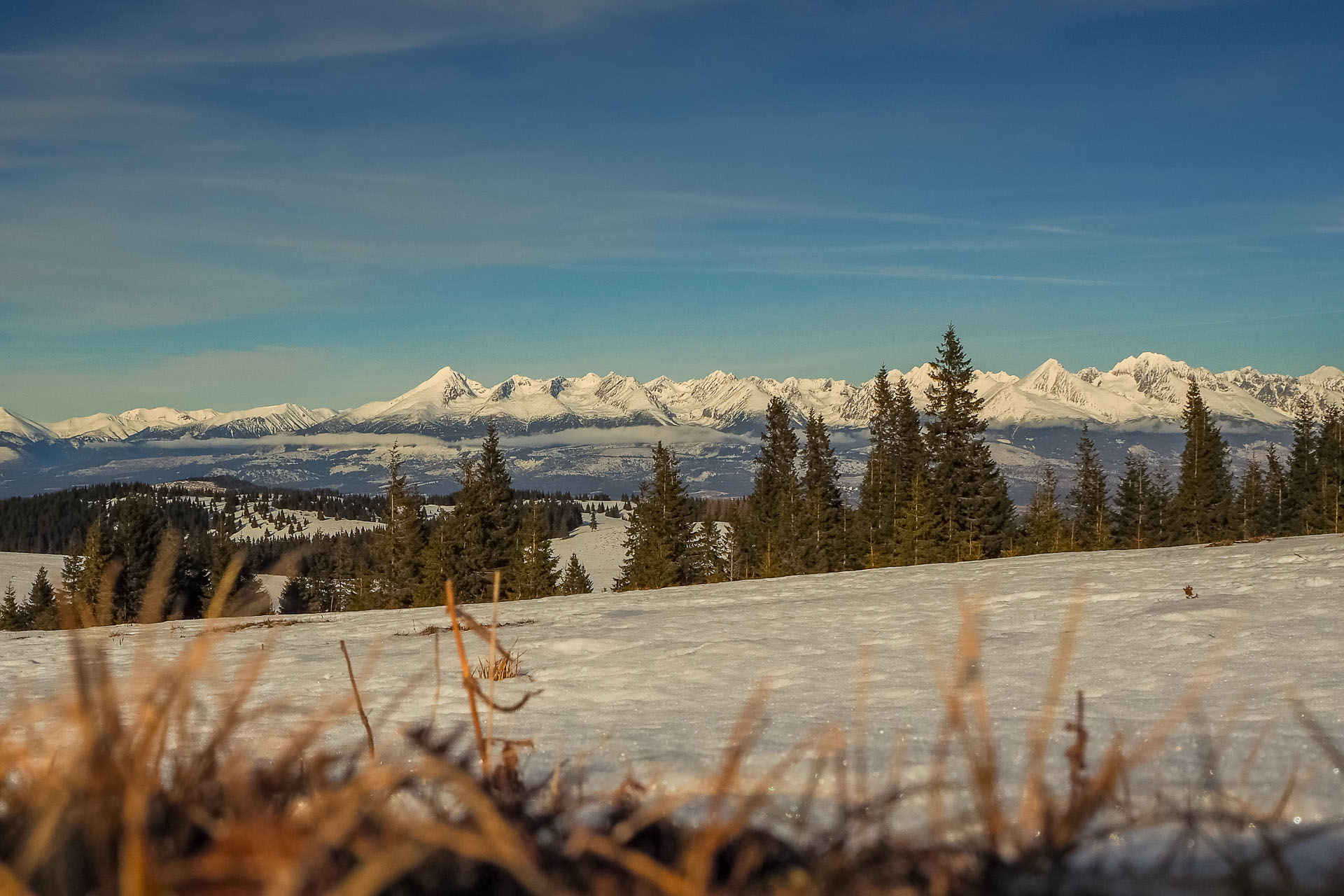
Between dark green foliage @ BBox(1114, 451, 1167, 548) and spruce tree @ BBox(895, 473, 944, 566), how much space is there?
31.7m

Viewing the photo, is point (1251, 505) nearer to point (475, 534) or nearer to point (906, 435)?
point (906, 435)

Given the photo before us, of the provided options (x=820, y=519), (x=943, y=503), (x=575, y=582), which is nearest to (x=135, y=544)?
(x=575, y=582)

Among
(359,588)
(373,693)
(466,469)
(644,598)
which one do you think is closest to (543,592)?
(466,469)

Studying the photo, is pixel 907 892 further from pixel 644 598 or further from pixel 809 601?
pixel 644 598

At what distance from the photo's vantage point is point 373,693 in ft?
16.5

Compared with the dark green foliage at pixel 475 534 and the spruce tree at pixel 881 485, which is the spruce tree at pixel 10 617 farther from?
the spruce tree at pixel 881 485

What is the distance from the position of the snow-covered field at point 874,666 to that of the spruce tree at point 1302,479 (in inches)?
2370

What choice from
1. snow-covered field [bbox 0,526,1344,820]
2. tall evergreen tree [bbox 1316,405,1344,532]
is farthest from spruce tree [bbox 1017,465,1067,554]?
snow-covered field [bbox 0,526,1344,820]

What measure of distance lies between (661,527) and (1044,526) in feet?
80.0

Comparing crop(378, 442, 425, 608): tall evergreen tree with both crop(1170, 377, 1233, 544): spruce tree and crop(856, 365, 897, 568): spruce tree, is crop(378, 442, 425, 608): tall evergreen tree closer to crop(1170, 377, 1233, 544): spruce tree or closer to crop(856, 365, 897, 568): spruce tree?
crop(856, 365, 897, 568): spruce tree

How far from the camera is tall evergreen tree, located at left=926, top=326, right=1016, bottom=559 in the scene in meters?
45.1

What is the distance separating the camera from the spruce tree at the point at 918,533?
41.8 meters

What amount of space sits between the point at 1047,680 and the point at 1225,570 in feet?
21.2

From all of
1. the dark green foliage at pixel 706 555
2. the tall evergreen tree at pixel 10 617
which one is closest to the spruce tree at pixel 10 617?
the tall evergreen tree at pixel 10 617
